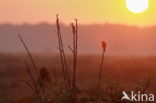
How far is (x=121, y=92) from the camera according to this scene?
5.02 metres

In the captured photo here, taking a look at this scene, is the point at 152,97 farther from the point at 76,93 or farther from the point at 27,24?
the point at 27,24

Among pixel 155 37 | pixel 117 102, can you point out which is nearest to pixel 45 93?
pixel 117 102

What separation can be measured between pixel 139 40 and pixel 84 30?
20.2m

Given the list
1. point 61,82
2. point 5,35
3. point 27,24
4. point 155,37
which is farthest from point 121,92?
point 27,24

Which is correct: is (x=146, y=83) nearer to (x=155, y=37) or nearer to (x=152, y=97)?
(x=152, y=97)

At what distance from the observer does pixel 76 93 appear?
4.93 meters

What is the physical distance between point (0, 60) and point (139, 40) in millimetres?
65287

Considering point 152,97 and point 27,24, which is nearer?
point 152,97

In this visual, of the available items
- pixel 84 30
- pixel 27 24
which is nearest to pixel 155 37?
pixel 84 30

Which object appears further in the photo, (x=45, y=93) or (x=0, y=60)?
(x=0, y=60)

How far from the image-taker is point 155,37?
326ft

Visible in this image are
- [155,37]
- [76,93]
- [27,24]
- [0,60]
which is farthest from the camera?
[27,24]

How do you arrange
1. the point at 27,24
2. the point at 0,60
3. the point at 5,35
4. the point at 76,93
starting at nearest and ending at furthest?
1. the point at 76,93
2. the point at 0,60
3. the point at 5,35
4. the point at 27,24

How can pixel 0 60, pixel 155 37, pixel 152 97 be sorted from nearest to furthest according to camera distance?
pixel 152 97
pixel 0 60
pixel 155 37
